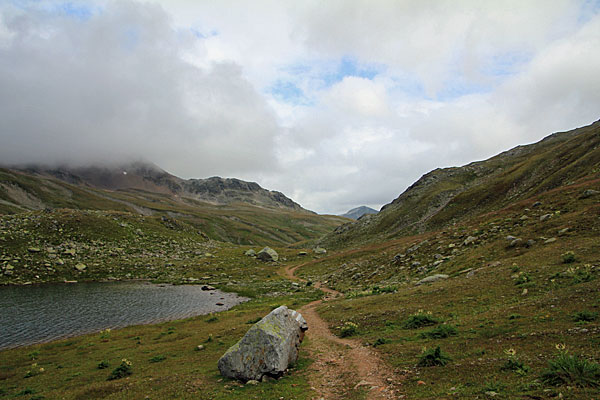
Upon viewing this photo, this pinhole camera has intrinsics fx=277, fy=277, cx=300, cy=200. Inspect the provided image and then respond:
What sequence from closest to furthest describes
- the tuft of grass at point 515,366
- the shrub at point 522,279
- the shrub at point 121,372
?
the tuft of grass at point 515,366, the shrub at point 121,372, the shrub at point 522,279

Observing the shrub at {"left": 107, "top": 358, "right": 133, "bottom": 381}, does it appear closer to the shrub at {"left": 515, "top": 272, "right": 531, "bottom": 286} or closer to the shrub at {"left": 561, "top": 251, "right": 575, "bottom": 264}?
the shrub at {"left": 515, "top": 272, "right": 531, "bottom": 286}

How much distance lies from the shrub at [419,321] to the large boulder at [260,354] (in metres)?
10.1

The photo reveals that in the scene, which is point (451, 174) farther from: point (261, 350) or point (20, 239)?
point (20, 239)

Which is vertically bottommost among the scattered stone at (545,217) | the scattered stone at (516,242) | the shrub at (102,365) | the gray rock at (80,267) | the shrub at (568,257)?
the shrub at (102,365)

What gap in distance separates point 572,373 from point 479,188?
8768 cm

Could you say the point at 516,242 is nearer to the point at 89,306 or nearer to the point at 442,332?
the point at 442,332

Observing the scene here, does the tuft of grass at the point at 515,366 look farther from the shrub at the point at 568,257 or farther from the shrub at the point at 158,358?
the shrub at the point at 158,358

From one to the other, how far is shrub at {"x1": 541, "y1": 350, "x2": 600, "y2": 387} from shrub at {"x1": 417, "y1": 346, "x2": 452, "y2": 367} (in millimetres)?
4960

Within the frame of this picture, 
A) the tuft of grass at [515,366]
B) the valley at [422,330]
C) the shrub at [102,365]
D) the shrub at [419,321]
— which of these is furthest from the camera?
the shrub at [102,365]

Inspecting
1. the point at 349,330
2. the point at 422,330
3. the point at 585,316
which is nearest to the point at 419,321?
the point at 422,330

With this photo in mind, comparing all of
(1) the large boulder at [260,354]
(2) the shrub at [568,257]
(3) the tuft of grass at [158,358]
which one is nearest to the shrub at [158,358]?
(3) the tuft of grass at [158,358]

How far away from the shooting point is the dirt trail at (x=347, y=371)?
13.8 m

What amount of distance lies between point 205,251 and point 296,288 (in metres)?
61.7

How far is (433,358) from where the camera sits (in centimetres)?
1441
